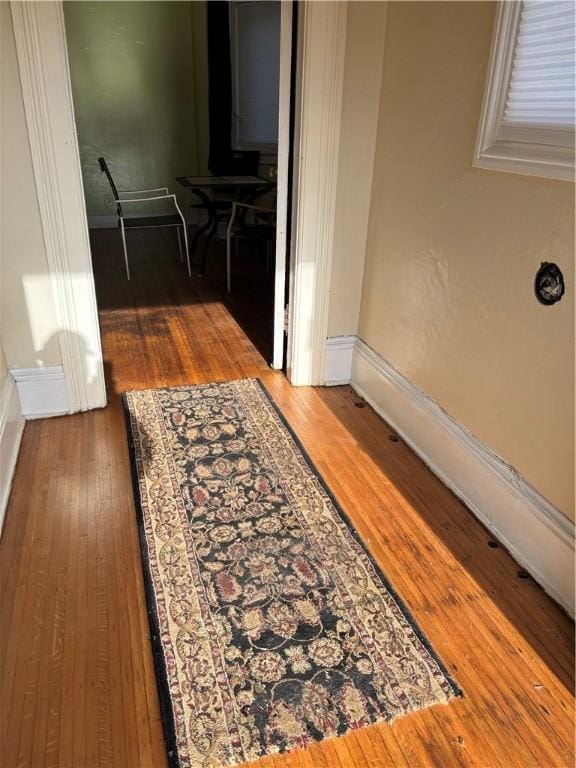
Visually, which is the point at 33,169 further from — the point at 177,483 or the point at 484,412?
the point at 484,412

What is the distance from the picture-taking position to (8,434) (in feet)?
7.34

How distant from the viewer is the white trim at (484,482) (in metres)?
1.70

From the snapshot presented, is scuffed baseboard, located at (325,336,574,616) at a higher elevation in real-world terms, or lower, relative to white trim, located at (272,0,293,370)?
lower

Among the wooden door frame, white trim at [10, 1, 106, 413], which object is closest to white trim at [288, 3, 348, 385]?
the wooden door frame

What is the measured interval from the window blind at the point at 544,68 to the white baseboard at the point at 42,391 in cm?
213

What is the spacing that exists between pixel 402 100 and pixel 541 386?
54.2 inches

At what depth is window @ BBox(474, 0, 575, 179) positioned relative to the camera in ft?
5.07

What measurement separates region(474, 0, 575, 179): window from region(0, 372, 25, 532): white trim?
202 cm

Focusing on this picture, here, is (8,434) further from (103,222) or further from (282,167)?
(103,222)

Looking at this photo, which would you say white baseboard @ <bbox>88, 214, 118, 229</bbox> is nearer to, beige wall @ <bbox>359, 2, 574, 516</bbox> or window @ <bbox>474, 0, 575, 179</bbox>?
beige wall @ <bbox>359, 2, 574, 516</bbox>

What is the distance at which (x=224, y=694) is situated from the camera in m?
1.39

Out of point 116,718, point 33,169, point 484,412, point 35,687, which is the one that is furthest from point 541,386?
point 33,169

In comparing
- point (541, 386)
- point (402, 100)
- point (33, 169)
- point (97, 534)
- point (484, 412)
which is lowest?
point (97, 534)

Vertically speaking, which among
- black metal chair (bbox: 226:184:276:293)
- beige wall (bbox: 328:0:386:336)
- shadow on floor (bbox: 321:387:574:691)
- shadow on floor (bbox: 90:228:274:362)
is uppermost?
beige wall (bbox: 328:0:386:336)
